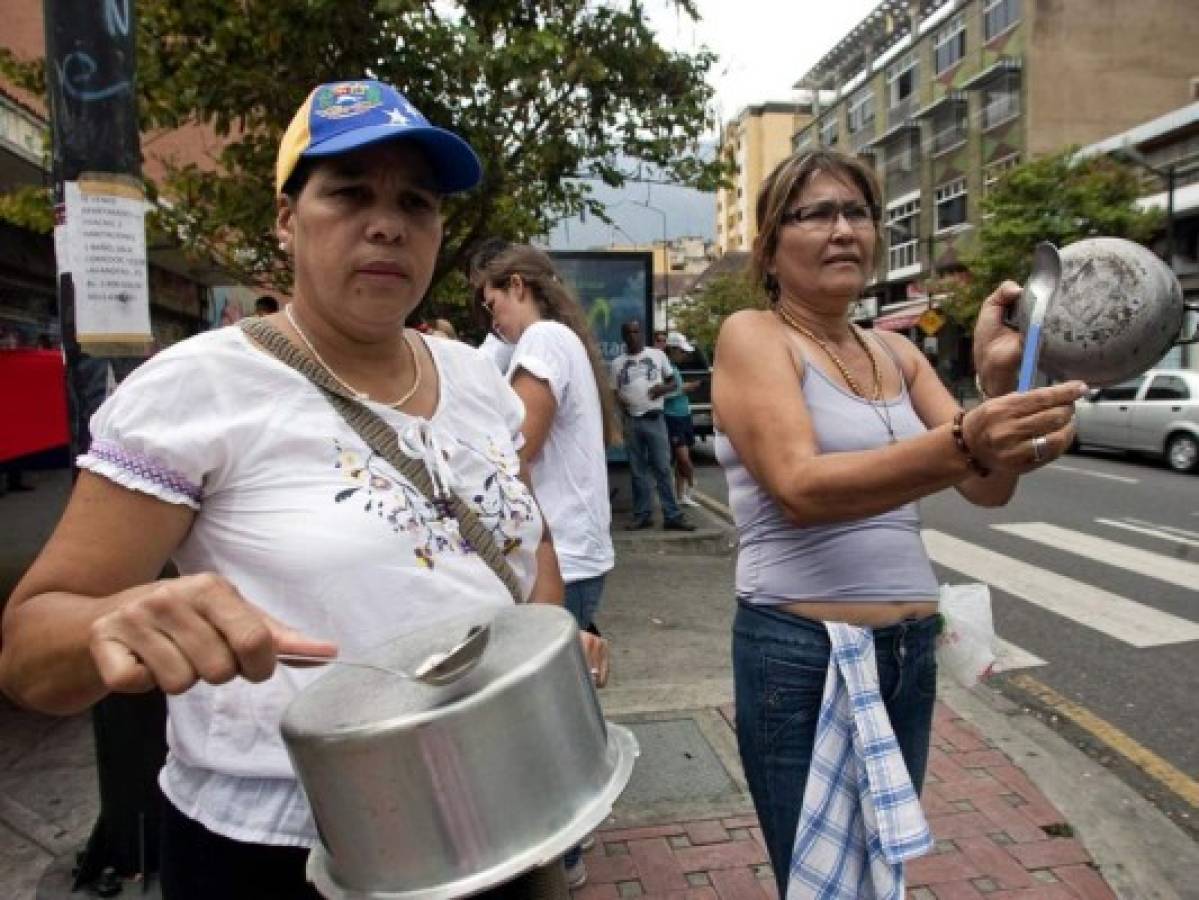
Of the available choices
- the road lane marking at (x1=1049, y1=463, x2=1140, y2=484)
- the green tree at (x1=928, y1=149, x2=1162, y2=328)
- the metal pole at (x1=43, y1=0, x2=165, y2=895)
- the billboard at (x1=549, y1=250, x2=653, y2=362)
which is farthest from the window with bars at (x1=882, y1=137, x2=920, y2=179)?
the metal pole at (x1=43, y1=0, x2=165, y2=895)

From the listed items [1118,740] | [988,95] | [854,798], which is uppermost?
[988,95]

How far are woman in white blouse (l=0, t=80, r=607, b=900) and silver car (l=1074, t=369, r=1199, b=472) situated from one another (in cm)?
1291

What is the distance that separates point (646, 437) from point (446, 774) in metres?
7.61

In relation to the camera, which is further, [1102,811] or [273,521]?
[1102,811]

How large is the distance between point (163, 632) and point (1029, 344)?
4.23 feet

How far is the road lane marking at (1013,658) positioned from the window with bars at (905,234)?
35.7m

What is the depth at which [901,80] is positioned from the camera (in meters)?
41.3

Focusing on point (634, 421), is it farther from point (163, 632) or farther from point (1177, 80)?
point (1177, 80)

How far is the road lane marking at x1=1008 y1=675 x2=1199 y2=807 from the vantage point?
3.72 m

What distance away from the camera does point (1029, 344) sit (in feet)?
4.85

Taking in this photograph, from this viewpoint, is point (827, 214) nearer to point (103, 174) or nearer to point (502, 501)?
point (502, 501)

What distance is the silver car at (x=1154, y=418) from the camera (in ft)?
41.4

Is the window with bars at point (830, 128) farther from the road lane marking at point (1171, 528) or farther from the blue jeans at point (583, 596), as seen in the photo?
the blue jeans at point (583, 596)

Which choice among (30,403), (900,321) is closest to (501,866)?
(30,403)
